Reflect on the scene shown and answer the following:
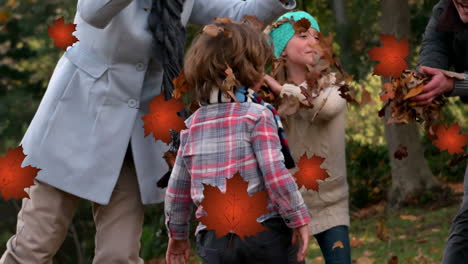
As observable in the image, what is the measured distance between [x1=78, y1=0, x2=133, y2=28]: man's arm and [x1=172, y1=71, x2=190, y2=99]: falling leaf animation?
35 centimetres

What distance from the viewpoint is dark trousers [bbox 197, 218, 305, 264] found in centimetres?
273

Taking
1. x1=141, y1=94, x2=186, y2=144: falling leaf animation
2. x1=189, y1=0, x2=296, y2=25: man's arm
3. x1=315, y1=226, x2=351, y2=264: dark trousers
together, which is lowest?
x1=315, y1=226, x2=351, y2=264: dark trousers

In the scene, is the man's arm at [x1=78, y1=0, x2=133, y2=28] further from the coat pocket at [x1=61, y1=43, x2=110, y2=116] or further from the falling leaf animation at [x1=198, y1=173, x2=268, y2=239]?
the falling leaf animation at [x1=198, y1=173, x2=268, y2=239]

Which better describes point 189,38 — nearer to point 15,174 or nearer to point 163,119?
point 163,119

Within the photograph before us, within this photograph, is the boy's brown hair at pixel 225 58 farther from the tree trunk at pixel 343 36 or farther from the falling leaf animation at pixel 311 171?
the tree trunk at pixel 343 36

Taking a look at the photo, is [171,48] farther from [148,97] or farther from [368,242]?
[368,242]

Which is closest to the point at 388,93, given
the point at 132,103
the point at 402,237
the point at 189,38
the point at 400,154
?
the point at 400,154

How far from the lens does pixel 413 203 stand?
10.7 m

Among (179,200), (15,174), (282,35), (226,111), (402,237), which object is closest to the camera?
(226,111)

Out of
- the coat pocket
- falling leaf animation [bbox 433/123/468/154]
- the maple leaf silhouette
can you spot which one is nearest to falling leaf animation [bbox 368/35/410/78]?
falling leaf animation [bbox 433/123/468/154]

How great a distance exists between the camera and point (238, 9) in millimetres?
3500

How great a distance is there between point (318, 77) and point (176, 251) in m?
1.17

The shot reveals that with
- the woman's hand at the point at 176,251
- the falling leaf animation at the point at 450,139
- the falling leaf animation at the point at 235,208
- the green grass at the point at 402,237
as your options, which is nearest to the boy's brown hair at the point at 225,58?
the falling leaf animation at the point at 235,208

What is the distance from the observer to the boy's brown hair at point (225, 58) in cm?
279
